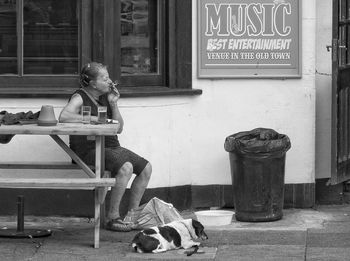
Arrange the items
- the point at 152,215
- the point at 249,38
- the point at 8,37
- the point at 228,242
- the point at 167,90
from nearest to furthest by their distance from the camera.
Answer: the point at 228,242 < the point at 152,215 < the point at 8,37 < the point at 167,90 < the point at 249,38

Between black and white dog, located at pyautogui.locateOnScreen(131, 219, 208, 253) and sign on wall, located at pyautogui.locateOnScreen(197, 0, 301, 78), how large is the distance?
1805 mm

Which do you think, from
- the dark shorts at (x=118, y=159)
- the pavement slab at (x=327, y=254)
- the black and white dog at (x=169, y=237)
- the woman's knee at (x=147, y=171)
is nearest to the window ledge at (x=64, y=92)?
the dark shorts at (x=118, y=159)

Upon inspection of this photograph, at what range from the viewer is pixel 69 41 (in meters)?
8.98

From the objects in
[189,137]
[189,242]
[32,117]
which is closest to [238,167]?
[189,137]

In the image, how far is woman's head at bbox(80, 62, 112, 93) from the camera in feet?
27.4

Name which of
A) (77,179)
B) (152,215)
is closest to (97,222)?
(77,179)

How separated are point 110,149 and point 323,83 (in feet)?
7.43

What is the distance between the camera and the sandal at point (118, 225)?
333 inches

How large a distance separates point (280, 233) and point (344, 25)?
6.94 feet

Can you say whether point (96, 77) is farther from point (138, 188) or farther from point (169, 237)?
point (169, 237)

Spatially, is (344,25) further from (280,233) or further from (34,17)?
(34,17)

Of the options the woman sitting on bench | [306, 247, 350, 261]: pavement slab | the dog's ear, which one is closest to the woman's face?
the woman sitting on bench

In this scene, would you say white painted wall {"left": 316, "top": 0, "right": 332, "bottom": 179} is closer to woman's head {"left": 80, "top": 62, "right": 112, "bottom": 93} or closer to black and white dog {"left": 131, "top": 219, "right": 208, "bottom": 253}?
black and white dog {"left": 131, "top": 219, "right": 208, "bottom": 253}

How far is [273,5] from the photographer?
9242mm
